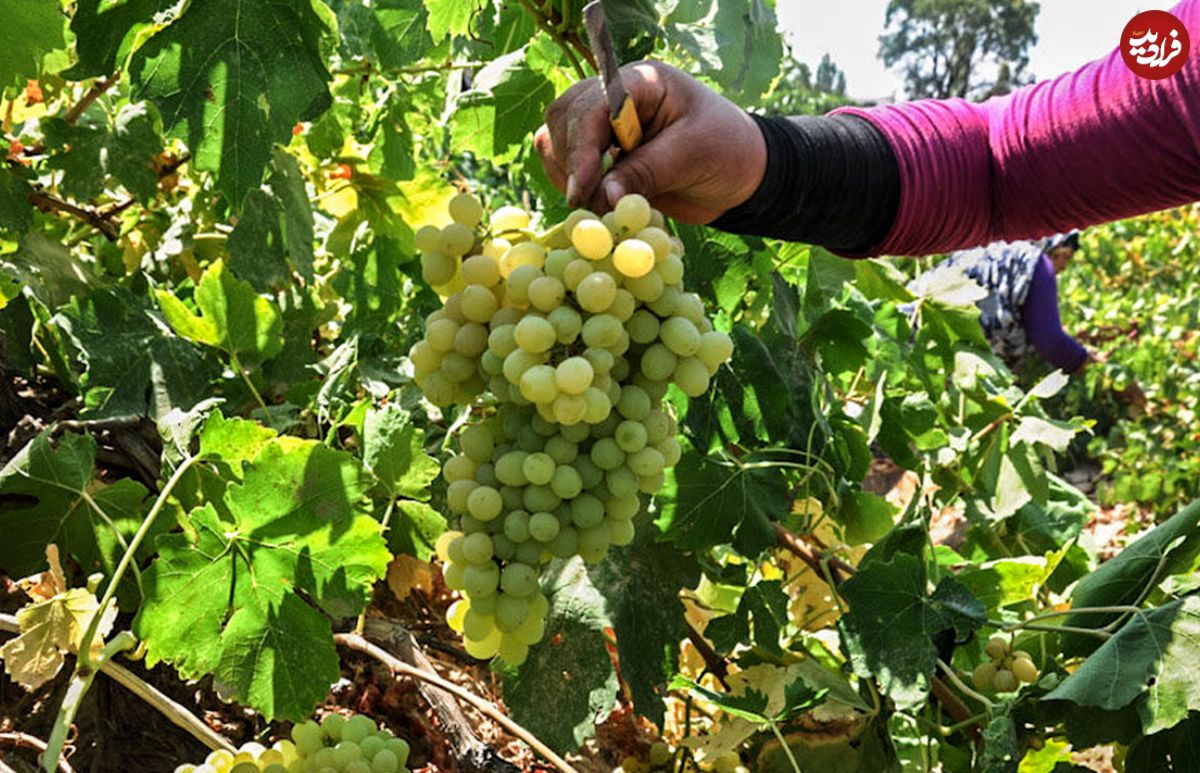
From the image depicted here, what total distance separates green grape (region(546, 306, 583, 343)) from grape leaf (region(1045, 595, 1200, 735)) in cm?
61

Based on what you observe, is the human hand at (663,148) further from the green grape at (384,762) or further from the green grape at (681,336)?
the green grape at (384,762)

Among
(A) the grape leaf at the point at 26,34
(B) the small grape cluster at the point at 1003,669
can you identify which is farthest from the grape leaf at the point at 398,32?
(B) the small grape cluster at the point at 1003,669

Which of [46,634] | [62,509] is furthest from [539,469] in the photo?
[62,509]

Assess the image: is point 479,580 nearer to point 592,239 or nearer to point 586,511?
point 586,511

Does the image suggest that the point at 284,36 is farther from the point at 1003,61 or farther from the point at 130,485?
the point at 1003,61

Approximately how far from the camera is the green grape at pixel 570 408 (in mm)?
763

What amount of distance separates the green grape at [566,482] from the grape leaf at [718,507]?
44 cm

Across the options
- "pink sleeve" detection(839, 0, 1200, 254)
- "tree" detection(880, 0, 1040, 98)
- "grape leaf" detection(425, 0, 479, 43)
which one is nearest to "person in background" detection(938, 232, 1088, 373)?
"pink sleeve" detection(839, 0, 1200, 254)

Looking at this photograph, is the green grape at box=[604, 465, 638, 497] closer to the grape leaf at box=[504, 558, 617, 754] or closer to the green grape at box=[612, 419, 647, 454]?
the green grape at box=[612, 419, 647, 454]

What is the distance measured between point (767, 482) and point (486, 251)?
544 millimetres

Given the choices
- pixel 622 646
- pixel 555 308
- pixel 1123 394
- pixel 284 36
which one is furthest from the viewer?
pixel 1123 394

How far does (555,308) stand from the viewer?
0.80m

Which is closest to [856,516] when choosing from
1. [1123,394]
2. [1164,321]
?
[1164,321]

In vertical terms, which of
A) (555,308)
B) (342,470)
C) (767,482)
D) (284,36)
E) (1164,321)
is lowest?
(1164,321)
